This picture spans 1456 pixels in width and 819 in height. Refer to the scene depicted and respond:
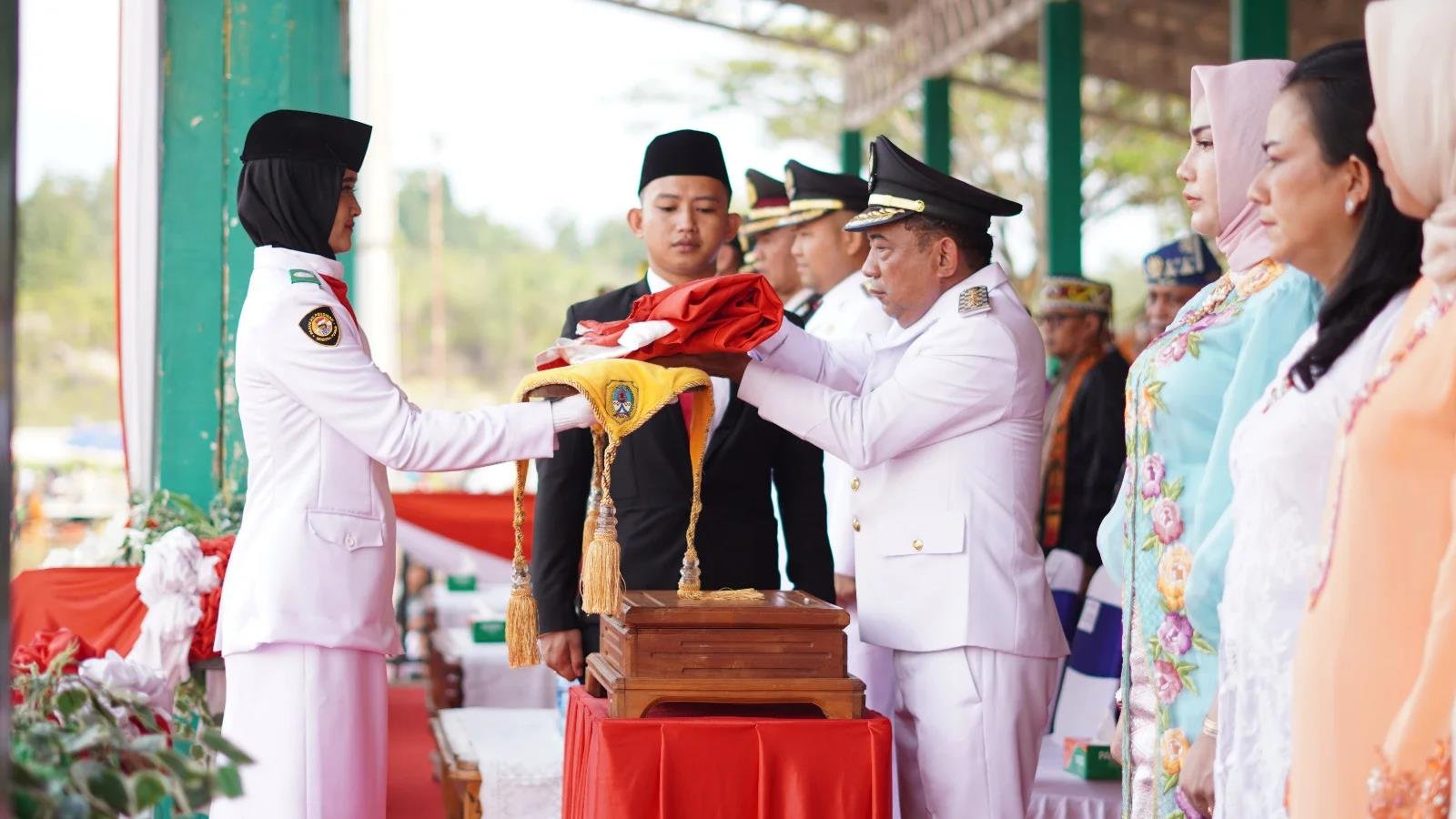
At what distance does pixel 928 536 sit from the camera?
3059 millimetres

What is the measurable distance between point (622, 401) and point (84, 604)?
167 centimetres

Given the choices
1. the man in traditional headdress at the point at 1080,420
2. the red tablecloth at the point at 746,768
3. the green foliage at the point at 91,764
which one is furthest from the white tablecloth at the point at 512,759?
the green foliage at the point at 91,764

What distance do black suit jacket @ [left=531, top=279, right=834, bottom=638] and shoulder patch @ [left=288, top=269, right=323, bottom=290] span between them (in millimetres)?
576

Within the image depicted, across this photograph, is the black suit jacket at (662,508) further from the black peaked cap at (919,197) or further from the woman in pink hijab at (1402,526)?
the woman in pink hijab at (1402,526)

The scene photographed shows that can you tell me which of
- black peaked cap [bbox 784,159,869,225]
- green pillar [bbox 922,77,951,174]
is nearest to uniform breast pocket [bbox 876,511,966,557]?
black peaked cap [bbox 784,159,869,225]

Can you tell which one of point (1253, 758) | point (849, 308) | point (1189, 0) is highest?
point (1189, 0)

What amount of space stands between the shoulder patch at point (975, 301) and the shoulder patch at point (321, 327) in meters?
1.18

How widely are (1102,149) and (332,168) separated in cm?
2039

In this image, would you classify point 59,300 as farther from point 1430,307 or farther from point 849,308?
point 1430,307

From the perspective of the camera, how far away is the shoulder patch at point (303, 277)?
297 centimetres

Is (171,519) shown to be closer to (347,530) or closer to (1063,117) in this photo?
(347,530)

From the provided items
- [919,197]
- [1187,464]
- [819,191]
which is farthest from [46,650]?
[819,191]

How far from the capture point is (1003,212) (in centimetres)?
320

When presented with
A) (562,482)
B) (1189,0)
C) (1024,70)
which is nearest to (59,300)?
(1024,70)
